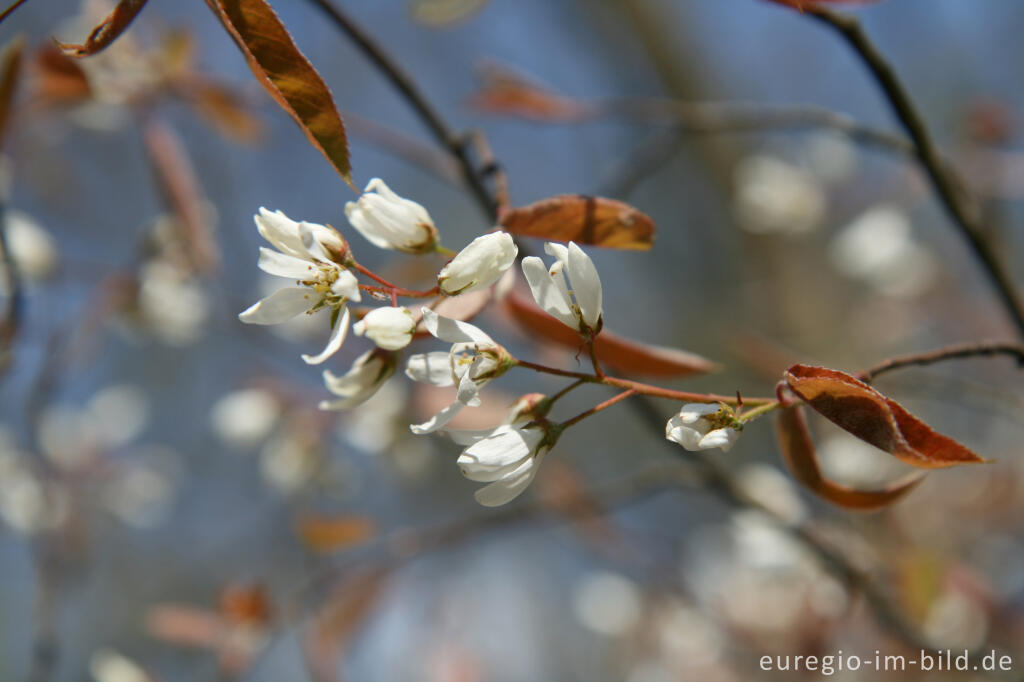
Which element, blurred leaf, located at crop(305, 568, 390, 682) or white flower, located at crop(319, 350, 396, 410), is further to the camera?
blurred leaf, located at crop(305, 568, 390, 682)

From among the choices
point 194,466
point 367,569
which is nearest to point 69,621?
point 194,466

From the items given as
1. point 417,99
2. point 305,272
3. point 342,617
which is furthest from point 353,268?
point 342,617

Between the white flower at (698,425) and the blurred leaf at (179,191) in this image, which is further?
the blurred leaf at (179,191)

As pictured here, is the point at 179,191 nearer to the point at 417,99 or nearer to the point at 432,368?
the point at 417,99

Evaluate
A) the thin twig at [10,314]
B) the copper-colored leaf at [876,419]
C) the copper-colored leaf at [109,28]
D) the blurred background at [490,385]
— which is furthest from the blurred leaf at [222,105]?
the copper-colored leaf at [876,419]

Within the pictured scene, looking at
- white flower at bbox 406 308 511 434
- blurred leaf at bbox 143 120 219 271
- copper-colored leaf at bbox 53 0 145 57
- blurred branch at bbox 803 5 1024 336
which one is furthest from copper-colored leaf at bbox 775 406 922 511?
blurred leaf at bbox 143 120 219 271

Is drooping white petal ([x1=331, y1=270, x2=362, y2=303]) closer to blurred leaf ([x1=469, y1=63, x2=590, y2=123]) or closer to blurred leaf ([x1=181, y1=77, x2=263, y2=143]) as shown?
blurred leaf ([x1=469, y1=63, x2=590, y2=123])

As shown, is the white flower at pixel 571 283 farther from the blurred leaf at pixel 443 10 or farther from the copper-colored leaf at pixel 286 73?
the blurred leaf at pixel 443 10
